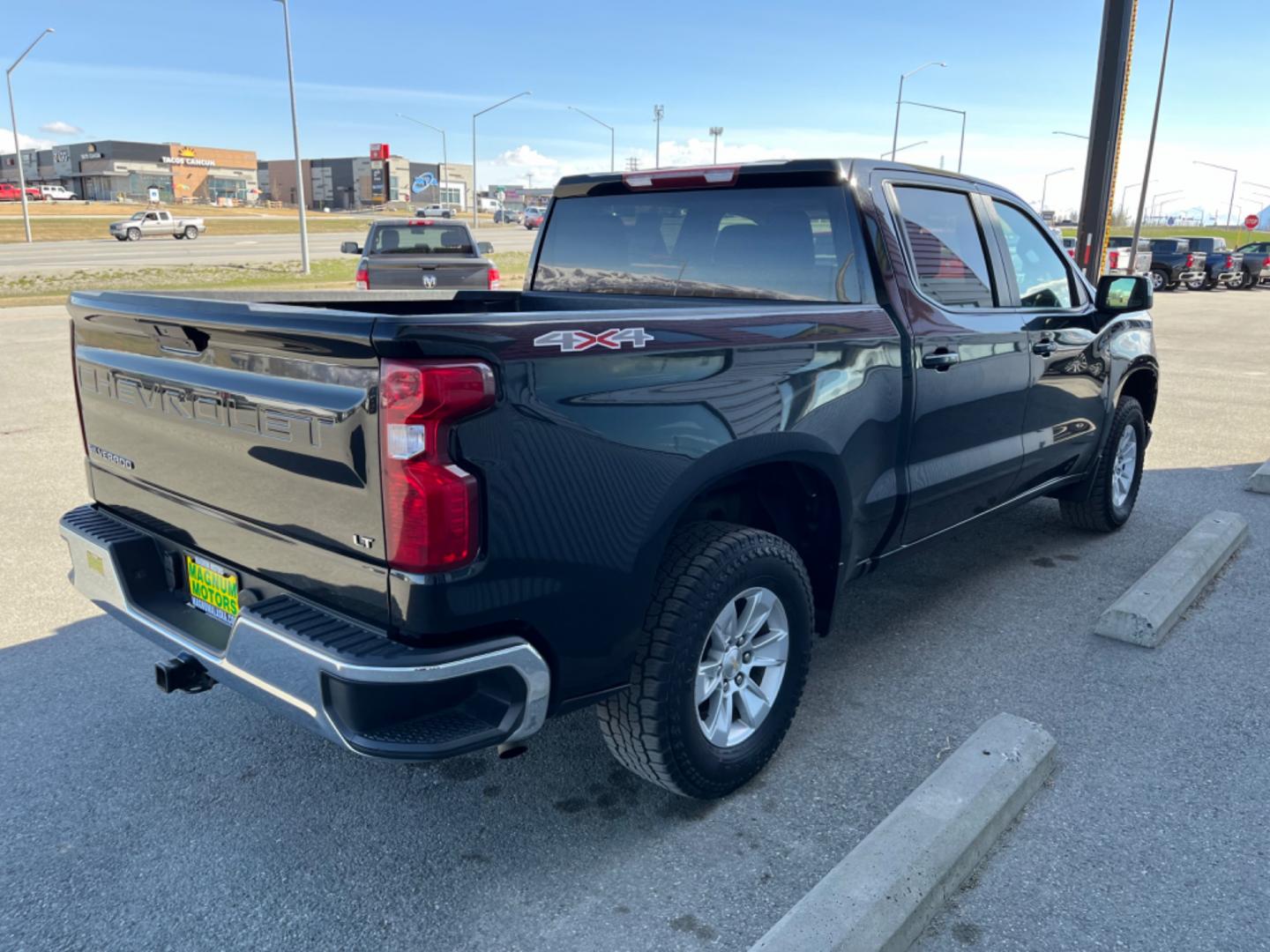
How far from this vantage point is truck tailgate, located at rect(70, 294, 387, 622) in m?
2.18

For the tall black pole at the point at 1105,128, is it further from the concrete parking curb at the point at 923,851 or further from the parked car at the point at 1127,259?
the concrete parking curb at the point at 923,851

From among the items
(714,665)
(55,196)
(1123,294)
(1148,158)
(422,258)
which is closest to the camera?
(714,665)

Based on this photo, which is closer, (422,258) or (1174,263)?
(422,258)

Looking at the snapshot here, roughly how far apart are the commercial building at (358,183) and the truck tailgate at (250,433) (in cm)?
11688

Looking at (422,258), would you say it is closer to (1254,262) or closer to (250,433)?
(250,433)

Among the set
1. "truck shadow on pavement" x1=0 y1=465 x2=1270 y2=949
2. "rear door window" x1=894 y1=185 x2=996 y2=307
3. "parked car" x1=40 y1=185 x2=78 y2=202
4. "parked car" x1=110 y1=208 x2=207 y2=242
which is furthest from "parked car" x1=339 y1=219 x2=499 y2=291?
"parked car" x1=40 y1=185 x2=78 y2=202

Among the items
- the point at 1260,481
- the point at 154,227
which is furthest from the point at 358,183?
the point at 1260,481

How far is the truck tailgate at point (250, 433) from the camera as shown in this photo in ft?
7.16

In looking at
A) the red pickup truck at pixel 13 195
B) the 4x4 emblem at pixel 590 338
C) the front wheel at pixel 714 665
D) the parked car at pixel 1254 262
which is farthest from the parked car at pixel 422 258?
the red pickup truck at pixel 13 195

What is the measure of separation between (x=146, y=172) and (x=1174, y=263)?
4421 inches

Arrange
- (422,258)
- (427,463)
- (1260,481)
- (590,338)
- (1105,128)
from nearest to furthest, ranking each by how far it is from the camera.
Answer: (427,463), (590,338), (1260,481), (422,258), (1105,128)

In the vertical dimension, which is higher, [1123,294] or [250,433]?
[1123,294]

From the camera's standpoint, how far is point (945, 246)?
3.87 metres

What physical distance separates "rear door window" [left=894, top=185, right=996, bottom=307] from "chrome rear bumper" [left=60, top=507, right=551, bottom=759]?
7.35 feet
